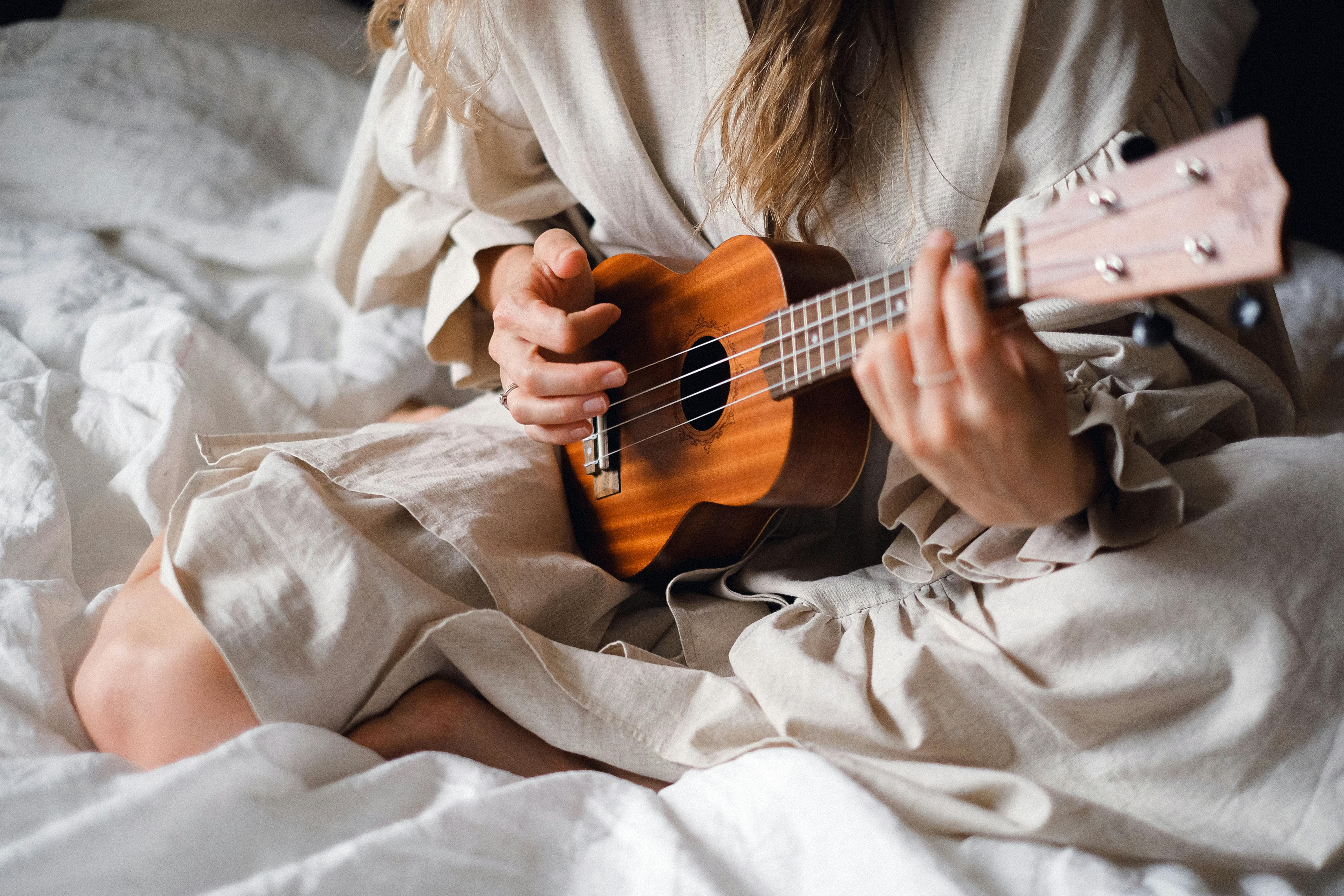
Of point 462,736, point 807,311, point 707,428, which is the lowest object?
point 462,736

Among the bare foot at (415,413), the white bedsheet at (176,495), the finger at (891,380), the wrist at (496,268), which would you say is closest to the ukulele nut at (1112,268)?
the finger at (891,380)

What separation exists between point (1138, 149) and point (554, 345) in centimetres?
46

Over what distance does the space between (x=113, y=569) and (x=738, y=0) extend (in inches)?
28.8

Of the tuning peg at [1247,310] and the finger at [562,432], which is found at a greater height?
the tuning peg at [1247,310]

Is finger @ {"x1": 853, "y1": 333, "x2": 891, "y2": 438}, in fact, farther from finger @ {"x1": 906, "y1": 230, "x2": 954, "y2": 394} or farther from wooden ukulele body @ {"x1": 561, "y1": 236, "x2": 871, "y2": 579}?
wooden ukulele body @ {"x1": 561, "y1": 236, "x2": 871, "y2": 579}

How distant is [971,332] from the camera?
46 centimetres

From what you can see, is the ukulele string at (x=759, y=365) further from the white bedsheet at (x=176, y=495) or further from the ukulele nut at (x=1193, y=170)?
the white bedsheet at (x=176, y=495)

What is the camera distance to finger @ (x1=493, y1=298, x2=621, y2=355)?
763mm

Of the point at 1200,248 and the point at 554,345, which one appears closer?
the point at 1200,248

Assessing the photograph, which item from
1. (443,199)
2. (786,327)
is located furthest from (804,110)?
(443,199)

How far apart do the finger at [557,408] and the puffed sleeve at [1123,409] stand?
0.81ft

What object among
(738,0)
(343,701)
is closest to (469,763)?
(343,701)

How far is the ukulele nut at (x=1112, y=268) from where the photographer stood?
0.46 meters

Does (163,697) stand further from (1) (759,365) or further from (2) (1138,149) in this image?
(2) (1138,149)
